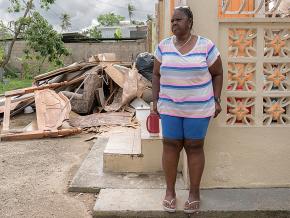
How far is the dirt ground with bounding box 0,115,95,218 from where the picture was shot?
379 cm

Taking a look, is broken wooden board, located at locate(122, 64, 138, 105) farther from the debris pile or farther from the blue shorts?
the blue shorts

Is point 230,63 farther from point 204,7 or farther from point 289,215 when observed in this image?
point 289,215

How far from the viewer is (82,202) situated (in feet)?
12.9

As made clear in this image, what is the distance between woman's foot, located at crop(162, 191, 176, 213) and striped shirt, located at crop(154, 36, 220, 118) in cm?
74

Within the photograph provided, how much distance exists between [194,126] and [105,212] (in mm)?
1068

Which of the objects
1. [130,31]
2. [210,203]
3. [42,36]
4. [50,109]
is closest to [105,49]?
[42,36]

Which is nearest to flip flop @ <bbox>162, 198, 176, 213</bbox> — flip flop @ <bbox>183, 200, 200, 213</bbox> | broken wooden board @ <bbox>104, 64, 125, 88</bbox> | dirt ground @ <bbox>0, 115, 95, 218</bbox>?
flip flop @ <bbox>183, 200, 200, 213</bbox>

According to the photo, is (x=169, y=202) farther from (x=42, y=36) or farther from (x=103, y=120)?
(x=42, y=36)

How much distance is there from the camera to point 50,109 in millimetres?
7703

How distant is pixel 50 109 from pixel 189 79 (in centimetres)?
495

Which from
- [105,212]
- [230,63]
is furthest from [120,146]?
[230,63]

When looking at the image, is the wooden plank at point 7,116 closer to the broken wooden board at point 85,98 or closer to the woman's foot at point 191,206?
the broken wooden board at point 85,98

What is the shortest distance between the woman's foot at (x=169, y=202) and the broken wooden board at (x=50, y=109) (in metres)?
3.91

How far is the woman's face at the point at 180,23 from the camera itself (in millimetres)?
3193
